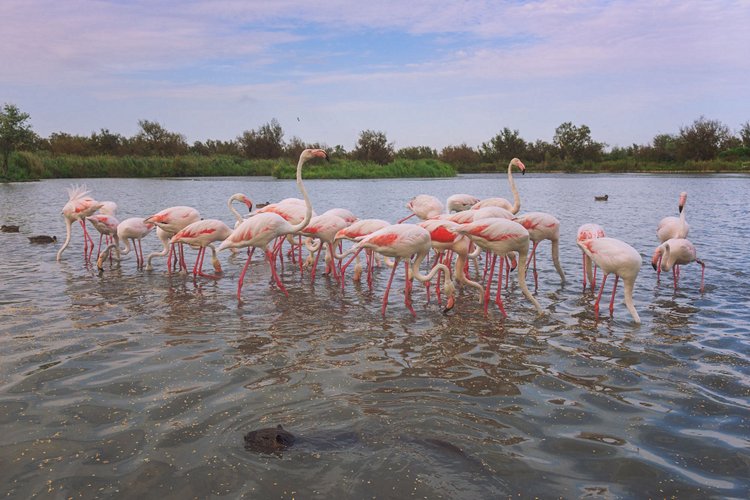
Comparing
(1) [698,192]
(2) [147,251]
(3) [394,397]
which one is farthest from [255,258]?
(1) [698,192]

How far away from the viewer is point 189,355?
525cm

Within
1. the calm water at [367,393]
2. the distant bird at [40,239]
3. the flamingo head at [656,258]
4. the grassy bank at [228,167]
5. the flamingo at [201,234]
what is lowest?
the calm water at [367,393]

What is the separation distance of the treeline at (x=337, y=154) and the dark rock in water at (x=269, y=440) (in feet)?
123

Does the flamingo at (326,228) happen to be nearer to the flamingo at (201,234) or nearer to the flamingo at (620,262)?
the flamingo at (201,234)

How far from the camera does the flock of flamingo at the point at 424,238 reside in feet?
22.0

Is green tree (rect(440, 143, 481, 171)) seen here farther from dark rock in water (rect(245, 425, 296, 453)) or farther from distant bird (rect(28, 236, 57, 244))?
dark rock in water (rect(245, 425, 296, 453))

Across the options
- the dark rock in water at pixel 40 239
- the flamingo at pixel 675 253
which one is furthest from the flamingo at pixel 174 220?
the flamingo at pixel 675 253

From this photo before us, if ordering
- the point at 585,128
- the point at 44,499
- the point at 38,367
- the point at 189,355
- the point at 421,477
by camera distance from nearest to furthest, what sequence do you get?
the point at 44,499 → the point at 421,477 → the point at 38,367 → the point at 189,355 → the point at 585,128

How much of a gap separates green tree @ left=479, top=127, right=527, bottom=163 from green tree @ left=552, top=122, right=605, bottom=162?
14.3ft

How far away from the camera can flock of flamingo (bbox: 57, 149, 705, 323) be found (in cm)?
671

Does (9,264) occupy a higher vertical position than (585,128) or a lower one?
lower

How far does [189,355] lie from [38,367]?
1.16 m

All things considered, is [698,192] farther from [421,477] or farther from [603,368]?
[421,477]

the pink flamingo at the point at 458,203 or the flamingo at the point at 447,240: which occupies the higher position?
the pink flamingo at the point at 458,203
